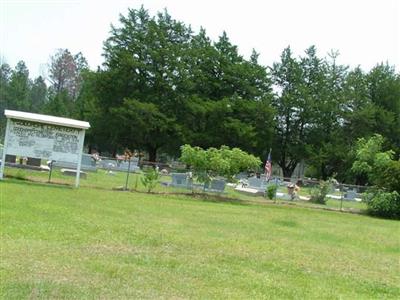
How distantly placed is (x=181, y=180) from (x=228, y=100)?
3585 centimetres

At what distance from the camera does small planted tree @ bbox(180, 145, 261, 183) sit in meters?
25.4

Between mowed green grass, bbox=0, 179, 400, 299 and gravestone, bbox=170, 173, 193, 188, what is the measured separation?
31.1ft

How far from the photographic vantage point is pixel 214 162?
83.0ft

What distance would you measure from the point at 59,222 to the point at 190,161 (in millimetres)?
13468

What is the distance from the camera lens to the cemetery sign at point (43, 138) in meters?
22.5

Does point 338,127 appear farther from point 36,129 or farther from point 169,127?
point 36,129

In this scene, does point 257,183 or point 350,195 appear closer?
point 350,195

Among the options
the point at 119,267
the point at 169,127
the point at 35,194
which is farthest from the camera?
the point at 169,127

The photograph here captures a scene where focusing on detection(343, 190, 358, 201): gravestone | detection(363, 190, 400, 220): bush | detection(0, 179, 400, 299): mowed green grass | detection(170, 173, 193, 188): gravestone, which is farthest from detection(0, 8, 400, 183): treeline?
detection(0, 179, 400, 299): mowed green grass

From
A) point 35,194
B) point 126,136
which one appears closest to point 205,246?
point 35,194

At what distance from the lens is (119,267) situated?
827 centimetres

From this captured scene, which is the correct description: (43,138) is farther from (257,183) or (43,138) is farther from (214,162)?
(257,183)

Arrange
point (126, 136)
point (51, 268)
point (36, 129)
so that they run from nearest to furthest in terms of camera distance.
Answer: point (51, 268) → point (36, 129) → point (126, 136)

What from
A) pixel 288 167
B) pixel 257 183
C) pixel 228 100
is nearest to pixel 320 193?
pixel 257 183
